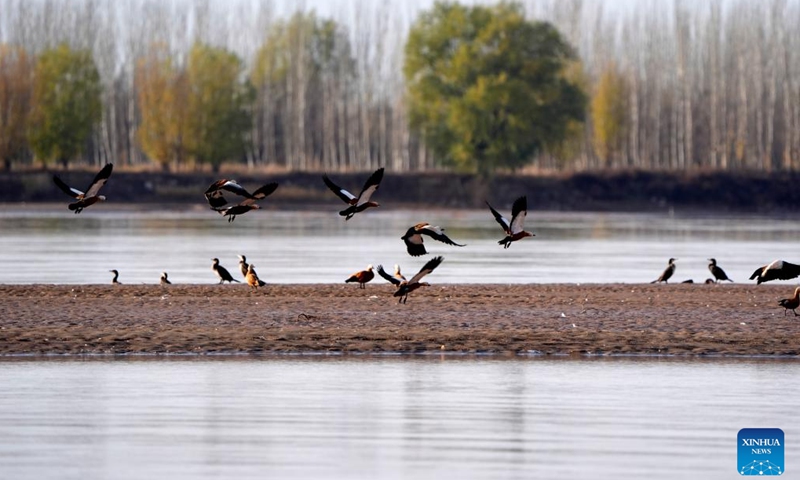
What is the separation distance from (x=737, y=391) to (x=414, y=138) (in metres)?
89.0

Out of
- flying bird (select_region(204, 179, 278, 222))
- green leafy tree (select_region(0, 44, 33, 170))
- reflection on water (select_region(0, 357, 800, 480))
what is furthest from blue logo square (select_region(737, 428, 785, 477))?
green leafy tree (select_region(0, 44, 33, 170))

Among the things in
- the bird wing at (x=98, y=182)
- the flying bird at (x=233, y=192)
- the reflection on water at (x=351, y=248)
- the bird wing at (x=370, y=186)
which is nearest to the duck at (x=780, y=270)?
the reflection on water at (x=351, y=248)

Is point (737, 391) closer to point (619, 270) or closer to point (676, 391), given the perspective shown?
point (676, 391)

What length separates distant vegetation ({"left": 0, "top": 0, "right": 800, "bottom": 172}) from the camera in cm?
8188

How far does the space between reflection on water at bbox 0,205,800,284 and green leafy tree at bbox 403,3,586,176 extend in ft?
46.3

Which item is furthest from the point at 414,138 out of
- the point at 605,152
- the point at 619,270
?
the point at 619,270

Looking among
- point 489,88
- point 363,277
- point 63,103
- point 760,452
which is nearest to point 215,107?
point 63,103

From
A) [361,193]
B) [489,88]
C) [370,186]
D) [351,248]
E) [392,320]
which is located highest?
[489,88]

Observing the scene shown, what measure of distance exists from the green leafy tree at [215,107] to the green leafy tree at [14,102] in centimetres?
957

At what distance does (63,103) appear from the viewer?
290ft

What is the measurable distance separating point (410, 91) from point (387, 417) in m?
72.4

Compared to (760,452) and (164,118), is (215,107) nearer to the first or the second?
(164,118)

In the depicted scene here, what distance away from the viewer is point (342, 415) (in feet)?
44.0

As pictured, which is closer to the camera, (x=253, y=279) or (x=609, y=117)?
(x=253, y=279)
